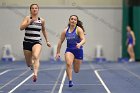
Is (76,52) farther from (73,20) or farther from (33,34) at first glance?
(33,34)

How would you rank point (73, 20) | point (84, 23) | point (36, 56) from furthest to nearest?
point (84, 23) → point (73, 20) → point (36, 56)

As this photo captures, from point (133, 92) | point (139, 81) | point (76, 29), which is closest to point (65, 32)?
point (76, 29)

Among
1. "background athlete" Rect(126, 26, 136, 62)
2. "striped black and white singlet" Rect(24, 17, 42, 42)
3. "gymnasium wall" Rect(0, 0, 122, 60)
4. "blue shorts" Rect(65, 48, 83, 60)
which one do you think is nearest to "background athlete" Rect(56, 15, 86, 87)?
"blue shorts" Rect(65, 48, 83, 60)

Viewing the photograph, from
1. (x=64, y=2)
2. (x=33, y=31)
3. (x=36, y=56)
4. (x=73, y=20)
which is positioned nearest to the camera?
(x=36, y=56)

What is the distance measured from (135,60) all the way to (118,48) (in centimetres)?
124

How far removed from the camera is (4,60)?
82.7 ft

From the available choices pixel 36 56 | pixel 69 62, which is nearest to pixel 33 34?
pixel 36 56

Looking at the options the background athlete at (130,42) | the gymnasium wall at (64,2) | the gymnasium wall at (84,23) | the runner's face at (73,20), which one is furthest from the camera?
the gymnasium wall at (84,23)

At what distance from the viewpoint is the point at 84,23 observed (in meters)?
25.6

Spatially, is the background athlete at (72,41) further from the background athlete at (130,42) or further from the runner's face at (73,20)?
the background athlete at (130,42)

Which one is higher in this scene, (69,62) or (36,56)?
(36,56)

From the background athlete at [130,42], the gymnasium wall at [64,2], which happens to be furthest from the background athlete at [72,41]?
the gymnasium wall at [64,2]

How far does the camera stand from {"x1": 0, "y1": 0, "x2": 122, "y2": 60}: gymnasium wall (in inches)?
1009

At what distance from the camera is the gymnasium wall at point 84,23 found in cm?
2562
